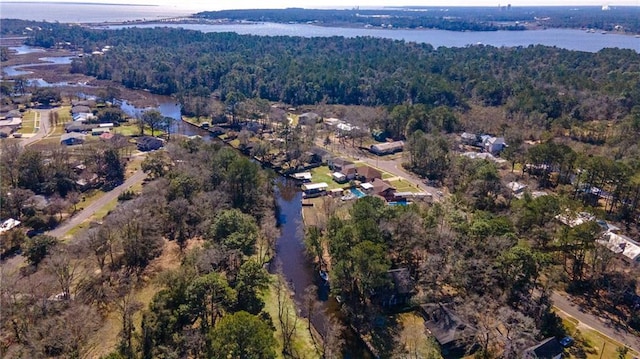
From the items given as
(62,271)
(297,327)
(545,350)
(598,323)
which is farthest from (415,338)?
(62,271)

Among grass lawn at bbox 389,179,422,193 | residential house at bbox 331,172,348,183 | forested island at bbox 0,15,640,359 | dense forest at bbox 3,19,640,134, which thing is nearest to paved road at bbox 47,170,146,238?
forested island at bbox 0,15,640,359

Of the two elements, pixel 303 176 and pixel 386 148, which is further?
pixel 386 148

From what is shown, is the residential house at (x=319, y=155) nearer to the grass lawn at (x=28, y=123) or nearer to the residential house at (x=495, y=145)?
the residential house at (x=495, y=145)

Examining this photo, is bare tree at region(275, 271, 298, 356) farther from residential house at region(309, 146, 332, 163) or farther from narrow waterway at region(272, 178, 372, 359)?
residential house at region(309, 146, 332, 163)

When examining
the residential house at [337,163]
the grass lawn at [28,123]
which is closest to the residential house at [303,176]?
the residential house at [337,163]

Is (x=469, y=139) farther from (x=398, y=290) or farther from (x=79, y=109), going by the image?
Answer: (x=79, y=109)

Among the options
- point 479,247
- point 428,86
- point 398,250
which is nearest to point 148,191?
point 398,250

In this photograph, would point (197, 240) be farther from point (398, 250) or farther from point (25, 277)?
point (398, 250)
